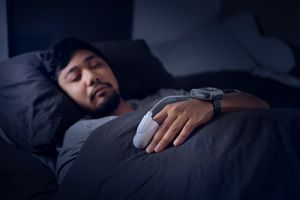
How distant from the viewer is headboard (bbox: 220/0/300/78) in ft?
5.20

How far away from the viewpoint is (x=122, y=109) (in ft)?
3.60

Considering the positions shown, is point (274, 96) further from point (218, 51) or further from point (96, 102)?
point (96, 102)

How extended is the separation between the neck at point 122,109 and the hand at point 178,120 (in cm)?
42

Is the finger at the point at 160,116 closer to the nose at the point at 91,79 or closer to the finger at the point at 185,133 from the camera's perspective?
the finger at the point at 185,133

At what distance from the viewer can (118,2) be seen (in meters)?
1.44

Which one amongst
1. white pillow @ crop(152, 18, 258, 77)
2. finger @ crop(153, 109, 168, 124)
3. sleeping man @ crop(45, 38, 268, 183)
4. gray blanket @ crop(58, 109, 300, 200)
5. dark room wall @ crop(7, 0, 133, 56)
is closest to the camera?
gray blanket @ crop(58, 109, 300, 200)

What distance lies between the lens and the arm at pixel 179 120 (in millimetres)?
618

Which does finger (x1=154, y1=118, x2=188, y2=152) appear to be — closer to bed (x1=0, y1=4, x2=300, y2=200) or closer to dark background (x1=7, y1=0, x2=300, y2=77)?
bed (x1=0, y1=4, x2=300, y2=200)

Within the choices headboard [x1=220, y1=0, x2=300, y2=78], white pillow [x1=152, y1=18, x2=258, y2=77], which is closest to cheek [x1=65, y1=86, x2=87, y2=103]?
white pillow [x1=152, y1=18, x2=258, y2=77]

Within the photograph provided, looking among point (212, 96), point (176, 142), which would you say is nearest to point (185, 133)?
point (176, 142)

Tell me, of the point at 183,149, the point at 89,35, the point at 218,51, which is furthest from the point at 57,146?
the point at 218,51

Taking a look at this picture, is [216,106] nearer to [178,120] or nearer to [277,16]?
[178,120]

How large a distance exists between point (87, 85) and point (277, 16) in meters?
1.03

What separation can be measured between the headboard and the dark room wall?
60 centimetres
